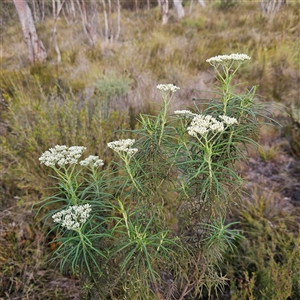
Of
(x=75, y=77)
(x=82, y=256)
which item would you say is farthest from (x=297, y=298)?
(x=75, y=77)

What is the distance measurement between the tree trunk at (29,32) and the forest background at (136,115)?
0.44ft

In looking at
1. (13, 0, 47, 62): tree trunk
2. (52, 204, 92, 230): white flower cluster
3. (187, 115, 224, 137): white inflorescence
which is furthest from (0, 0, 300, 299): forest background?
(52, 204, 92, 230): white flower cluster

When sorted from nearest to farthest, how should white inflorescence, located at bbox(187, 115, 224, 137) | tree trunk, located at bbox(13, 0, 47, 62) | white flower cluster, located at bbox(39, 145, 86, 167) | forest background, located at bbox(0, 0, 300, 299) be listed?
white inflorescence, located at bbox(187, 115, 224, 137) < white flower cluster, located at bbox(39, 145, 86, 167) < forest background, located at bbox(0, 0, 300, 299) < tree trunk, located at bbox(13, 0, 47, 62)

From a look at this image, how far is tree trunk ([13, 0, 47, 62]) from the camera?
534 cm

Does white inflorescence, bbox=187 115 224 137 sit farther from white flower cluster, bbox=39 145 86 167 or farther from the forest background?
white flower cluster, bbox=39 145 86 167

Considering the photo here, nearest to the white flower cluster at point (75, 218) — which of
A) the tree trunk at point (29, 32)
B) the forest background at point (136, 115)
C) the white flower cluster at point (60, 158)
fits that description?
the white flower cluster at point (60, 158)

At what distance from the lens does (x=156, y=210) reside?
126 centimetres

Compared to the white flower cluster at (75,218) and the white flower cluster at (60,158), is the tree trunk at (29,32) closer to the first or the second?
the white flower cluster at (60,158)

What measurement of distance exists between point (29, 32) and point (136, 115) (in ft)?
12.4

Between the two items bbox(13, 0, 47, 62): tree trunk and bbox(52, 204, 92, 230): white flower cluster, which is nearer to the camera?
bbox(52, 204, 92, 230): white flower cluster

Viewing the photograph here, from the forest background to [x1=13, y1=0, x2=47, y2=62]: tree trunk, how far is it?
0.44 feet

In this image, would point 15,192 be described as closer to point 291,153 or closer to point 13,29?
point 291,153

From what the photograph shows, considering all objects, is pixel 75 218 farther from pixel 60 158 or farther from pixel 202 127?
pixel 202 127

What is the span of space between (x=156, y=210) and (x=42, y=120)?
1.63 meters
